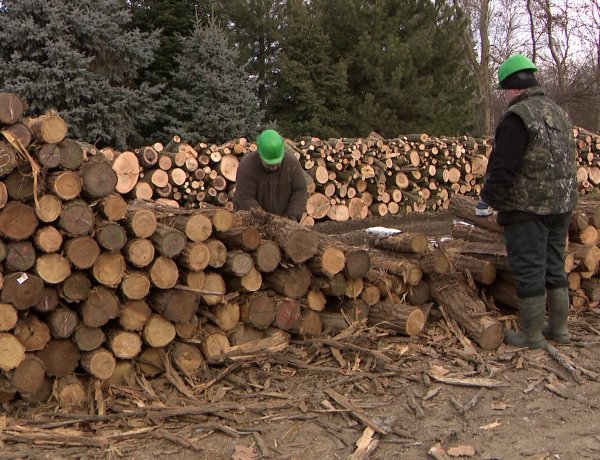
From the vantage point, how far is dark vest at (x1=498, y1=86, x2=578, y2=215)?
14.8 ft

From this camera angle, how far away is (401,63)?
18172 mm

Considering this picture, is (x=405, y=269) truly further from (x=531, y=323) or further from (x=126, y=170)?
(x=126, y=170)

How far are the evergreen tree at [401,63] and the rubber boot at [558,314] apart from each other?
13.9 m

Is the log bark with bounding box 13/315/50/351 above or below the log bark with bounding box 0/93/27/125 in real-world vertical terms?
below

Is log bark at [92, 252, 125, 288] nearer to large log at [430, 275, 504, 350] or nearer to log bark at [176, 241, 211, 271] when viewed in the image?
log bark at [176, 241, 211, 271]

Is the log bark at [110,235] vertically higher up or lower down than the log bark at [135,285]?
higher up

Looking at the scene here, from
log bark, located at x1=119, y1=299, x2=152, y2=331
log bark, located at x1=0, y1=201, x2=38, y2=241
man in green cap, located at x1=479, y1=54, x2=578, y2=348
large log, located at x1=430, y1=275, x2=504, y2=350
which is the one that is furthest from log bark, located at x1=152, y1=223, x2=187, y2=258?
man in green cap, located at x1=479, y1=54, x2=578, y2=348

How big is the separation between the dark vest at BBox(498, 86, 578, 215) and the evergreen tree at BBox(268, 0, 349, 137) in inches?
542

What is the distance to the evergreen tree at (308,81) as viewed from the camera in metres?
18.3

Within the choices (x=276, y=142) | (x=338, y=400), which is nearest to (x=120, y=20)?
(x=276, y=142)

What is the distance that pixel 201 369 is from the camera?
445 cm

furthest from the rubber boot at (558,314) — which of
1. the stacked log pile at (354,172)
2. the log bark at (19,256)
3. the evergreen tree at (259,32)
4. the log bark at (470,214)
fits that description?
the evergreen tree at (259,32)

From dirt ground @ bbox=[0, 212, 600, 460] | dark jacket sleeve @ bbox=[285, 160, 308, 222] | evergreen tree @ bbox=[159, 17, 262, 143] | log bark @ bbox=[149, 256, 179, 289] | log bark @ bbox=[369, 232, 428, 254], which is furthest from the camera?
evergreen tree @ bbox=[159, 17, 262, 143]

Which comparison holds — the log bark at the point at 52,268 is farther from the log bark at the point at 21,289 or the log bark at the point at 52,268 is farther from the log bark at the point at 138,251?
the log bark at the point at 138,251
